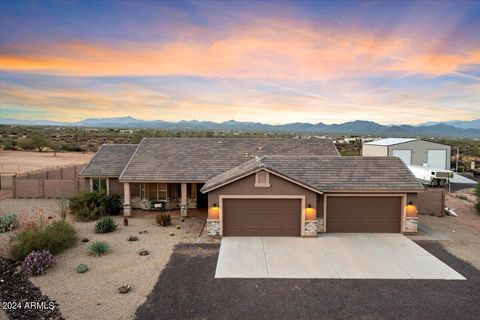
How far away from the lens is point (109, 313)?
8969mm

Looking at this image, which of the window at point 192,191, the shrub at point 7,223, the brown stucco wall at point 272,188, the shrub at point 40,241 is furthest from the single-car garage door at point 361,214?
the shrub at point 7,223

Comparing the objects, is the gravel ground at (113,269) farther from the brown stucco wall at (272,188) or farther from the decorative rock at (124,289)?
the brown stucco wall at (272,188)

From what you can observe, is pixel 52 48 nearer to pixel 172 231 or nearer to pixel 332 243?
pixel 172 231

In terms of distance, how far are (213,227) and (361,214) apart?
751cm

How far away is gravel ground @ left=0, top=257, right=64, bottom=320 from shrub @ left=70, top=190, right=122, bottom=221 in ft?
23.1

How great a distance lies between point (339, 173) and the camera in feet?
56.5

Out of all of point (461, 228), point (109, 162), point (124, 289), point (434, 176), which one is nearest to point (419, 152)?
point (434, 176)

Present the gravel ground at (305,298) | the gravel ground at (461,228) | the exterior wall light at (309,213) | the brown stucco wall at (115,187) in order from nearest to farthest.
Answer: the gravel ground at (305,298) → the gravel ground at (461,228) → the exterior wall light at (309,213) → the brown stucco wall at (115,187)

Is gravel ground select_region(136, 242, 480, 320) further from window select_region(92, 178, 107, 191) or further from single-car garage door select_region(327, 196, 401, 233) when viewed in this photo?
window select_region(92, 178, 107, 191)

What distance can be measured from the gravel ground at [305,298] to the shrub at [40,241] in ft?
16.8

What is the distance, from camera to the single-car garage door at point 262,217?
1580 cm

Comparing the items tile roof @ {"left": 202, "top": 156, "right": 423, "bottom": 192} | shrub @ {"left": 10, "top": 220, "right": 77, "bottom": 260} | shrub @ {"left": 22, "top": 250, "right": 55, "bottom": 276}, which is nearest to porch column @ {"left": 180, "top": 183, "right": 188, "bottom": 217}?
tile roof @ {"left": 202, "top": 156, "right": 423, "bottom": 192}

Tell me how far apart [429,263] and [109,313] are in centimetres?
1159

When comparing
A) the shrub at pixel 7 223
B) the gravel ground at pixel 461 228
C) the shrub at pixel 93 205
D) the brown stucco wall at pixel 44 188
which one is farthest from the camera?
the brown stucco wall at pixel 44 188
